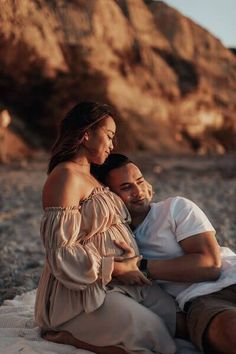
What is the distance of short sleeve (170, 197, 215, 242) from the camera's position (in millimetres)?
3328

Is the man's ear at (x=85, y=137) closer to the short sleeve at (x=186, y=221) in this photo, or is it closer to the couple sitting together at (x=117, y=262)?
the couple sitting together at (x=117, y=262)

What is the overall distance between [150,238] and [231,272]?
0.49 meters

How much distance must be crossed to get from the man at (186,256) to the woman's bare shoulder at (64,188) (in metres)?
0.33

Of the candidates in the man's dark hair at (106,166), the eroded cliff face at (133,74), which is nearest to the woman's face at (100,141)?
the man's dark hair at (106,166)

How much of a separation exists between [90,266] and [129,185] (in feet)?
2.00

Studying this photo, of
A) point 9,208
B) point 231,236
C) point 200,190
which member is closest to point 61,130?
point 231,236

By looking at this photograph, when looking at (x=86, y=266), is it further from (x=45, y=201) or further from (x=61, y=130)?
(x=61, y=130)

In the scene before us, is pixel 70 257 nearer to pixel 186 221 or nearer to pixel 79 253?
pixel 79 253

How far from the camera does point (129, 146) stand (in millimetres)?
19156

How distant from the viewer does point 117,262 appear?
3219 mm

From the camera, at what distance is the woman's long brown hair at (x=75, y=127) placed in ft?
11.2

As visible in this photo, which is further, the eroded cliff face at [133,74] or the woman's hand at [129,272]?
the eroded cliff face at [133,74]

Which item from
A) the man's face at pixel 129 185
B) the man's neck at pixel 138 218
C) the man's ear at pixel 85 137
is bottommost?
the man's neck at pixel 138 218

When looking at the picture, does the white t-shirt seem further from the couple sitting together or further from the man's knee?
the man's knee
